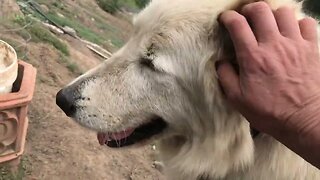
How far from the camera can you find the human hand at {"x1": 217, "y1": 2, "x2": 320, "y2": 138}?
2.12m

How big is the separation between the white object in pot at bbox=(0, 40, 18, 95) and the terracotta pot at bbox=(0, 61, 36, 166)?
0.07m

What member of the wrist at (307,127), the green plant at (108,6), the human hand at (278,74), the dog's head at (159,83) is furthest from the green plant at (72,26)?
the wrist at (307,127)

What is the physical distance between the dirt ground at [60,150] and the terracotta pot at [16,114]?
1.47 feet

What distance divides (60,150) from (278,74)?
3263 mm

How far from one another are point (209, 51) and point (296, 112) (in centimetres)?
68

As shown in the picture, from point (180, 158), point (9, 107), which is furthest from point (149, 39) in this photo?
point (9, 107)

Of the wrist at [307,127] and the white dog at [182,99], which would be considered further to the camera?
the white dog at [182,99]

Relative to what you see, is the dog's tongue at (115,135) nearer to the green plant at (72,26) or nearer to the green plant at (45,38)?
the green plant at (45,38)

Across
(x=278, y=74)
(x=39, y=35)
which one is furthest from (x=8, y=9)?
(x=278, y=74)

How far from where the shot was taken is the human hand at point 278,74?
83.3 inches

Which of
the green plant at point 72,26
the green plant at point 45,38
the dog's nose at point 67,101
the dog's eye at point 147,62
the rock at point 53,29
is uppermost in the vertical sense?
the dog's eye at point 147,62

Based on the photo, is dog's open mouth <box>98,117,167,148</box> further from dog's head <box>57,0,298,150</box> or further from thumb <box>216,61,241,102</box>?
thumb <box>216,61,241,102</box>

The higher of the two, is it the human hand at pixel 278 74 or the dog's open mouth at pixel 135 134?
the human hand at pixel 278 74

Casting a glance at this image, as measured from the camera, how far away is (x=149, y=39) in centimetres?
279
